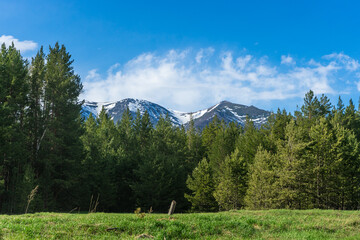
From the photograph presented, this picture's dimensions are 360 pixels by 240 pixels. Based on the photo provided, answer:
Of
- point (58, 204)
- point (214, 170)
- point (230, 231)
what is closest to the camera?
point (230, 231)

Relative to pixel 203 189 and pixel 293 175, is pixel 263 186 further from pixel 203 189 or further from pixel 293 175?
pixel 203 189

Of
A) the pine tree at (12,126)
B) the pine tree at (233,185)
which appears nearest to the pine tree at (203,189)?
the pine tree at (233,185)

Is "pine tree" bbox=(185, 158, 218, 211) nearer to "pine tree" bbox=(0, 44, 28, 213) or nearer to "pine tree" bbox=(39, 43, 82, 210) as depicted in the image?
"pine tree" bbox=(39, 43, 82, 210)

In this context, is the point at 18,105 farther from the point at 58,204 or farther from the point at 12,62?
the point at 58,204

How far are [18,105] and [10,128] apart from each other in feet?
18.0

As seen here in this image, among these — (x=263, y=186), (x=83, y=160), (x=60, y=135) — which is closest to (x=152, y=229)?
(x=263, y=186)

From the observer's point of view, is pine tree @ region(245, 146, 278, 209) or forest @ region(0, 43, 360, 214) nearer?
forest @ region(0, 43, 360, 214)

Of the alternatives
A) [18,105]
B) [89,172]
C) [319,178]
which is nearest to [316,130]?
[319,178]

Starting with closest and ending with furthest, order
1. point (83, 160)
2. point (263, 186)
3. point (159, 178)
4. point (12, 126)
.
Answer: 1. point (12, 126)
2. point (263, 186)
3. point (83, 160)
4. point (159, 178)

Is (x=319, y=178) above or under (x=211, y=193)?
above

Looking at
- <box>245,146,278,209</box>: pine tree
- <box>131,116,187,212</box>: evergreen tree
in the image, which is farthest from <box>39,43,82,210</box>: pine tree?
<box>245,146,278,209</box>: pine tree

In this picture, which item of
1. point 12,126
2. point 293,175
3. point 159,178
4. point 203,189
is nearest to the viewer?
point 12,126

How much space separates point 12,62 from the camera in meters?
29.9

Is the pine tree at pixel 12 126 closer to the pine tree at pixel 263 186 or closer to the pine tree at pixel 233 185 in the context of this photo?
the pine tree at pixel 233 185
